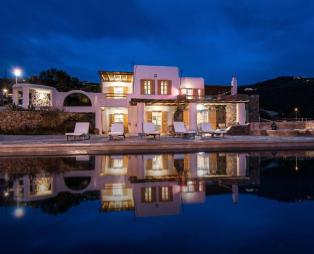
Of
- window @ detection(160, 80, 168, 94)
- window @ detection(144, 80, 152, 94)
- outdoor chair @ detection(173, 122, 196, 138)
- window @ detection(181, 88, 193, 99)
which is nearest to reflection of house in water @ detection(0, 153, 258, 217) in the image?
outdoor chair @ detection(173, 122, 196, 138)

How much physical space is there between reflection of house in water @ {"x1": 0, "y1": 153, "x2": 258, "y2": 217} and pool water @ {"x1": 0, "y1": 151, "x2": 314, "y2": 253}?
2cm

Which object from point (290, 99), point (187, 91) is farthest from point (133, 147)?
point (290, 99)

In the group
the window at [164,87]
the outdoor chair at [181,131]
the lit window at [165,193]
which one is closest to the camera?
the lit window at [165,193]

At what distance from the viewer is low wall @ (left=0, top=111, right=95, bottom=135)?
2123 centimetres

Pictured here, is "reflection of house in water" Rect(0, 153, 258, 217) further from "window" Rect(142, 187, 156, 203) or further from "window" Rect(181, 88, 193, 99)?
"window" Rect(181, 88, 193, 99)

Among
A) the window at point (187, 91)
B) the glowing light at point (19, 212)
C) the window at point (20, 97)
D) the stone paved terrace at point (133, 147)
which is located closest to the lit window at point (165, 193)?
the glowing light at point (19, 212)

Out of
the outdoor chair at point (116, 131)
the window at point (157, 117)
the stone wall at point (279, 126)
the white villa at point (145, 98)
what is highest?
the white villa at point (145, 98)

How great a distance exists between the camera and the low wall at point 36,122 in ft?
69.7

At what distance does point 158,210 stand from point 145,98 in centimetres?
1764

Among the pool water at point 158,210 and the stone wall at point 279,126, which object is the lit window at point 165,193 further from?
the stone wall at point 279,126

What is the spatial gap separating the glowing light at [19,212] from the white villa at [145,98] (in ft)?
52.2

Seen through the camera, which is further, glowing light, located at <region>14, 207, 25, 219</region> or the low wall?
the low wall

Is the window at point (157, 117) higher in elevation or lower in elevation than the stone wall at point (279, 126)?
higher

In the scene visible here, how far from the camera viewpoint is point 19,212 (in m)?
4.07
